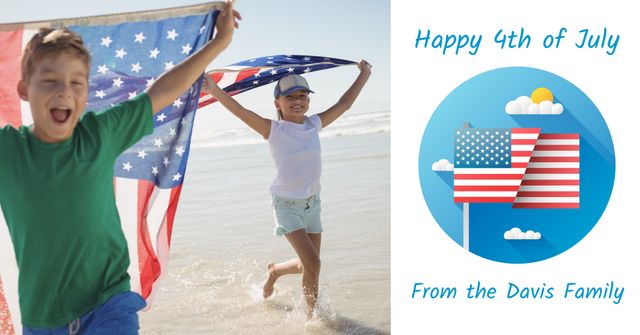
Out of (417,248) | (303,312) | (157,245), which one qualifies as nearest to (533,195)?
(417,248)

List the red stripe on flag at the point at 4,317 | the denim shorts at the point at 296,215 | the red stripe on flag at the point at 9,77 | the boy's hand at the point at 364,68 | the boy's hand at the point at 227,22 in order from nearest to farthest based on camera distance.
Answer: the boy's hand at the point at 227,22, the red stripe on flag at the point at 9,77, the red stripe on flag at the point at 4,317, the denim shorts at the point at 296,215, the boy's hand at the point at 364,68

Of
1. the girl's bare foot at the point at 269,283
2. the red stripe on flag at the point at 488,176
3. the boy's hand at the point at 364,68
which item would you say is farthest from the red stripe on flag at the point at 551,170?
the girl's bare foot at the point at 269,283

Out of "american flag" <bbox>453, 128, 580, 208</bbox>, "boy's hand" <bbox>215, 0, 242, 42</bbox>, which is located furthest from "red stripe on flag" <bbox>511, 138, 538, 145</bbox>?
"boy's hand" <bbox>215, 0, 242, 42</bbox>

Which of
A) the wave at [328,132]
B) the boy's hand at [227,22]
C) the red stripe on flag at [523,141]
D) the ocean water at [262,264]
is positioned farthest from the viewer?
the wave at [328,132]

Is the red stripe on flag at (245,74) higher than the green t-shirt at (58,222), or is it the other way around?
the red stripe on flag at (245,74)

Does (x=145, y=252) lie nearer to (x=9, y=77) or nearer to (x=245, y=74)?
(x=9, y=77)

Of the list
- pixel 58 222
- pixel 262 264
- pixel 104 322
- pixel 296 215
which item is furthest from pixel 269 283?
pixel 58 222

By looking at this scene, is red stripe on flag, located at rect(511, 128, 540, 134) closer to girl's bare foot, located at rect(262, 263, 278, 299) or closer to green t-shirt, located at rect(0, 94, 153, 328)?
girl's bare foot, located at rect(262, 263, 278, 299)

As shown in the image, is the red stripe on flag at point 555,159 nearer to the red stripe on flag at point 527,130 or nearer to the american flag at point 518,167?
the american flag at point 518,167
